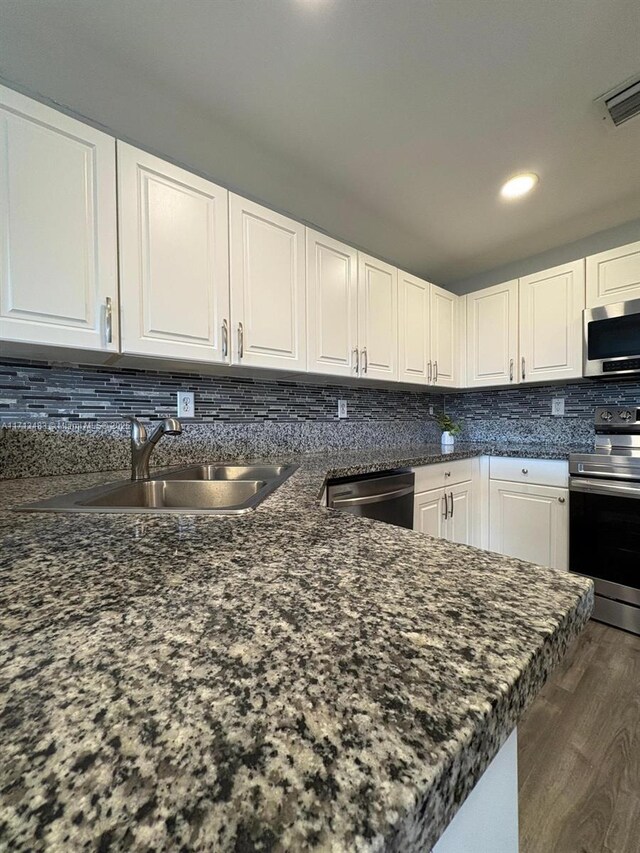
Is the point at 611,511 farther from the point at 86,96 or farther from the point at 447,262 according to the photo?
the point at 86,96

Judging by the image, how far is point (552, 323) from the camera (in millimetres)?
2252

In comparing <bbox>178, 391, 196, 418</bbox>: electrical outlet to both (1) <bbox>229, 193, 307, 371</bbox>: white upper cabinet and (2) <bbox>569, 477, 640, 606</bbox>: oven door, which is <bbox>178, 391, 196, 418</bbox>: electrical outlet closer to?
(1) <bbox>229, 193, 307, 371</bbox>: white upper cabinet

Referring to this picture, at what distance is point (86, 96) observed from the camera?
4.10 ft

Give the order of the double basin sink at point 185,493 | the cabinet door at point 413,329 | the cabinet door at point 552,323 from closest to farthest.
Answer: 1. the double basin sink at point 185,493
2. the cabinet door at point 552,323
3. the cabinet door at point 413,329

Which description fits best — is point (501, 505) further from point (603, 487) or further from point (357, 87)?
point (357, 87)

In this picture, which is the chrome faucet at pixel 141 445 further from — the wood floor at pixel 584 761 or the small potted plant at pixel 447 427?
the small potted plant at pixel 447 427

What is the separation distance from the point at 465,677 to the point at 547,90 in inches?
73.7

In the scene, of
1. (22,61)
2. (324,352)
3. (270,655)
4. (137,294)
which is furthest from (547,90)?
(270,655)

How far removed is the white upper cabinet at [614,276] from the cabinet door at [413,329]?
96 centimetres

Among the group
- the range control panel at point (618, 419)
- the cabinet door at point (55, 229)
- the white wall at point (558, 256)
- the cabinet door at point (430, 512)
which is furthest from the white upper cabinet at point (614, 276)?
the cabinet door at point (55, 229)

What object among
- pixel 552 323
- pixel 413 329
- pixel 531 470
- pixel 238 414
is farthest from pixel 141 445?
pixel 552 323

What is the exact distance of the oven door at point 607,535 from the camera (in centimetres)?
169

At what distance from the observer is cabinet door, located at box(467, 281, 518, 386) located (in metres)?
2.44

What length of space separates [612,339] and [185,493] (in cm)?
240
